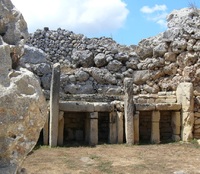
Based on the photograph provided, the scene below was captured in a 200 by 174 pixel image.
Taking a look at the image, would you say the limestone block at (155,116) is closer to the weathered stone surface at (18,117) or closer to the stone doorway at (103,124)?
the stone doorway at (103,124)

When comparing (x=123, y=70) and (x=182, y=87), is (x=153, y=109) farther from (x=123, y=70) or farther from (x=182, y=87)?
(x=123, y=70)

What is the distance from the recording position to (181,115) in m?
13.0

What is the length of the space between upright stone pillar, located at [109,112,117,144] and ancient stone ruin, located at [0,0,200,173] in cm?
4

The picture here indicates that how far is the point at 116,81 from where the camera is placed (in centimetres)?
1667

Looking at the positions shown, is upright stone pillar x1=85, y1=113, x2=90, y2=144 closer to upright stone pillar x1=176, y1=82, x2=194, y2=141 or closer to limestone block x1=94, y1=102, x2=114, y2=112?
limestone block x1=94, y1=102, x2=114, y2=112

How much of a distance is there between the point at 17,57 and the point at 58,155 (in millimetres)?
7769

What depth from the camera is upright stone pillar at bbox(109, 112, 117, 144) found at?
12.4 m

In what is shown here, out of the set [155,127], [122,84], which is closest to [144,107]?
[155,127]

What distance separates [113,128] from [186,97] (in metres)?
3.07

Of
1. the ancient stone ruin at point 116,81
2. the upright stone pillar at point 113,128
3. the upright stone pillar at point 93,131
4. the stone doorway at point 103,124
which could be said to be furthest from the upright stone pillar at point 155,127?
the upright stone pillar at point 93,131

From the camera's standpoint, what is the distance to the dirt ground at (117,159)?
8.45m

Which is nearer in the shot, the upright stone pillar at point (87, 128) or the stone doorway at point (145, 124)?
the upright stone pillar at point (87, 128)

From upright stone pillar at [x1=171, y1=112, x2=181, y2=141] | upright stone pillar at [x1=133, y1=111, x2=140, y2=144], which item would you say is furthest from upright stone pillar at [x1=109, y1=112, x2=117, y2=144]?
upright stone pillar at [x1=171, y1=112, x2=181, y2=141]

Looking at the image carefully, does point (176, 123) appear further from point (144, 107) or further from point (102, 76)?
point (102, 76)
